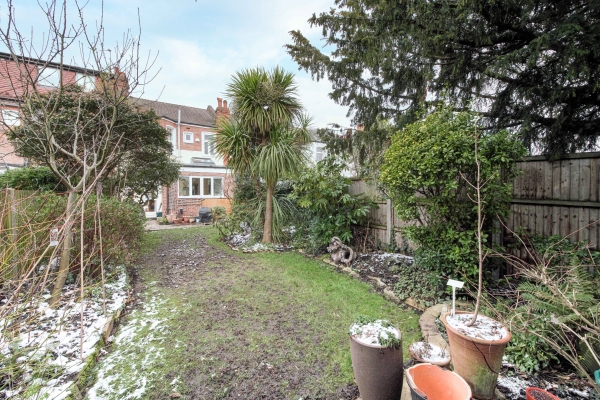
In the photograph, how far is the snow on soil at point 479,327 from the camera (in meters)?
1.82

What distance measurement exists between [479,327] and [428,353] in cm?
41

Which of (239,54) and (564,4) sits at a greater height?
(239,54)

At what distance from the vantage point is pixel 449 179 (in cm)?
322

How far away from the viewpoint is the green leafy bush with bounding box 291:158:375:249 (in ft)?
18.2

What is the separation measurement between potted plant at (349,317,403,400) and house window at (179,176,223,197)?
1401cm

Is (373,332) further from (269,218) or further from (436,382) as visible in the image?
(269,218)

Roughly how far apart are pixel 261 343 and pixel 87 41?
153 inches

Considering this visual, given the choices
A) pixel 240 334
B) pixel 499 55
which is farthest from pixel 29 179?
pixel 499 55

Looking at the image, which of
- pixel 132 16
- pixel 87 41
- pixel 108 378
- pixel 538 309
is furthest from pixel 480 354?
pixel 132 16

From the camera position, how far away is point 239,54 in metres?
6.91

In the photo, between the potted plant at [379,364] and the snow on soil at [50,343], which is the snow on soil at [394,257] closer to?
the potted plant at [379,364]

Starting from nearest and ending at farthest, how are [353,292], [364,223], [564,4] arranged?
[564,4], [353,292], [364,223]

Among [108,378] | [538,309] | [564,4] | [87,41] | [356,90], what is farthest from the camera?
[356,90]

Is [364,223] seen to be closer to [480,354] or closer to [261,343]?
[261,343]
